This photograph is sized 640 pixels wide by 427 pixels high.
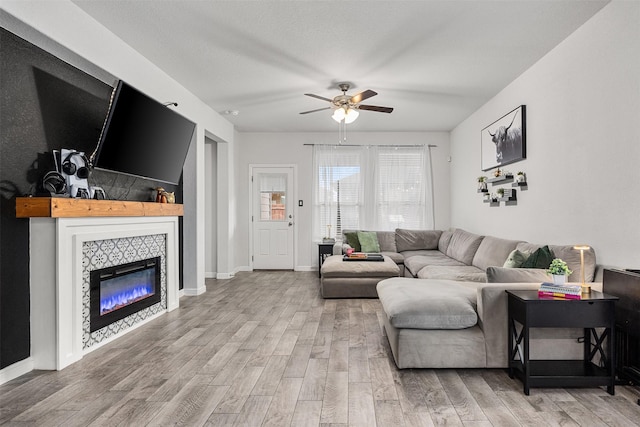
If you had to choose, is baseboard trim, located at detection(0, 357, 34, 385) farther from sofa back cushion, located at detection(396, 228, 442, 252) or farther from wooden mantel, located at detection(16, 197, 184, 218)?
sofa back cushion, located at detection(396, 228, 442, 252)

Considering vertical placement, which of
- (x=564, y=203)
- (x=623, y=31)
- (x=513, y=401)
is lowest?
(x=513, y=401)

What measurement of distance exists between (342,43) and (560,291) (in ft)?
8.77

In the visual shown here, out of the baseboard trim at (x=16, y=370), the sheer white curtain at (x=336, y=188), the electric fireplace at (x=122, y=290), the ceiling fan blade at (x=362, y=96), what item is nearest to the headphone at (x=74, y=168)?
the electric fireplace at (x=122, y=290)

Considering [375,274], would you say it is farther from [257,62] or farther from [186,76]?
[186,76]

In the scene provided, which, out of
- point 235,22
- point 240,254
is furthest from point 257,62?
point 240,254

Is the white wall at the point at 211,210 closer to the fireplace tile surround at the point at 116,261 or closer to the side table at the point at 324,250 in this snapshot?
the side table at the point at 324,250

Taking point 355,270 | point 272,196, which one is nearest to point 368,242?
point 355,270

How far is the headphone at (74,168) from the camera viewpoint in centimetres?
301

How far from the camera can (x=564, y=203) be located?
375 centimetres

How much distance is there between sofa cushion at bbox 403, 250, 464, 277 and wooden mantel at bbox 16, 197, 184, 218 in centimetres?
346

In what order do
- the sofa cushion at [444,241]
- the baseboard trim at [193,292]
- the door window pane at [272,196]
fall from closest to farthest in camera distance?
the baseboard trim at [193,292], the sofa cushion at [444,241], the door window pane at [272,196]

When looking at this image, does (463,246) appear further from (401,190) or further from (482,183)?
(401,190)

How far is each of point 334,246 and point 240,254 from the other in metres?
1.94

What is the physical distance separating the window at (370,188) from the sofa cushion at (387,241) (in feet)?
1.28
